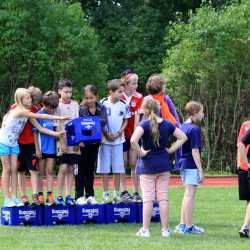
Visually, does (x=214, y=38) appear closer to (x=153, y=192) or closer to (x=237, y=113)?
(x=237, y=113)

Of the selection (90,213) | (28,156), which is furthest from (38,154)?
(90,213)

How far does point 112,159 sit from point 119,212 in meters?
0.87

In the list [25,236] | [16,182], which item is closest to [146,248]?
[25,236]

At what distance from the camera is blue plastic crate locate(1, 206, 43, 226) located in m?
12.0

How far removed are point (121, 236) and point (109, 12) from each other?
3085 centimetres

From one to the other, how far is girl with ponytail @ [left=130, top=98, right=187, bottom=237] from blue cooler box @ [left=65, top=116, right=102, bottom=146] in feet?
4.84

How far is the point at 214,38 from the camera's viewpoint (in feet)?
98.2

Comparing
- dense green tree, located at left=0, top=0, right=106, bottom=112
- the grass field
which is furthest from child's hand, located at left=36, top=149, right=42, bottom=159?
dense green tree, located at left=0, top=0, right=106, bottom=112

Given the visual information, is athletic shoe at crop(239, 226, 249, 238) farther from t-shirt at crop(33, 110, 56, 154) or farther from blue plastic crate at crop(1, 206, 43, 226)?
t-shirt at crop(33, 110, 56, 154)

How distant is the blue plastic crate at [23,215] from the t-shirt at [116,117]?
1.59 meters

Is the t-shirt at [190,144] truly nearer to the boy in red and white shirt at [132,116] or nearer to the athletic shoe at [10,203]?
the boy in red and white shirt at [132,116]

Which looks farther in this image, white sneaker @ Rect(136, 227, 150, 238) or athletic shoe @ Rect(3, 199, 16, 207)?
athletic shoe @ Rect(3, 199, 16, 207)

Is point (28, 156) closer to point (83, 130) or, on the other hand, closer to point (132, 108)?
point (83, 130)

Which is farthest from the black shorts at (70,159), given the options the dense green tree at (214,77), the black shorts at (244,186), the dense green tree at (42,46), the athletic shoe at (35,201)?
the dense green tree at (214,77)
